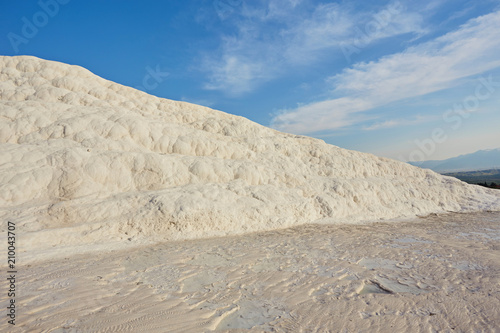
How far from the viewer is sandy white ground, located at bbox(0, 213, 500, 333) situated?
14.3 feet

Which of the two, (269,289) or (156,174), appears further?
(156,174)

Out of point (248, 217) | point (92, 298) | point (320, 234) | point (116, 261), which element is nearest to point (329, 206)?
point (320, 234)

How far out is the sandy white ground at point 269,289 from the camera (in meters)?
4.36

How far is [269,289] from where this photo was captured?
561cm

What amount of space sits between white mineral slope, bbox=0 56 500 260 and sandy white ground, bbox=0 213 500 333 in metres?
1.91

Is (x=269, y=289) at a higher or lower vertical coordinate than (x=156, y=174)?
lower

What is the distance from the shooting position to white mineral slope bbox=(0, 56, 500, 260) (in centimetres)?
964

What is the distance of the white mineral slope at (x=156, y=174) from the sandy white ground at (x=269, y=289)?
6.28ft

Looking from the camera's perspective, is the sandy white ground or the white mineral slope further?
the white mineral slope

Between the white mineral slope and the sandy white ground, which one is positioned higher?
the white mineral slope

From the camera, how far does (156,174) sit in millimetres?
11953

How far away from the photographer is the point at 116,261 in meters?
7.26

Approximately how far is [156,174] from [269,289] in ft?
26.6

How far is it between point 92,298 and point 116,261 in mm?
2304
